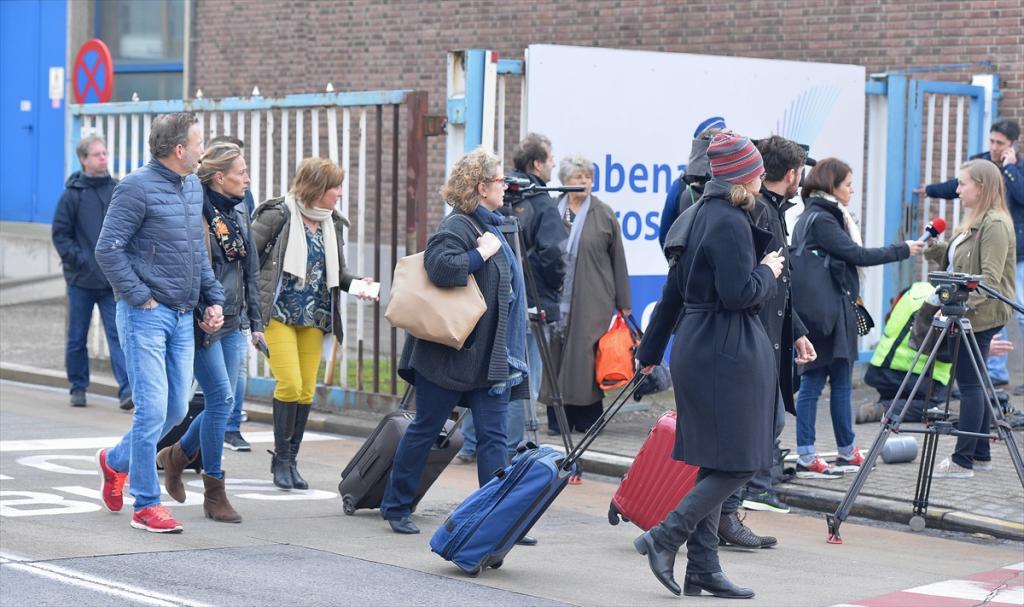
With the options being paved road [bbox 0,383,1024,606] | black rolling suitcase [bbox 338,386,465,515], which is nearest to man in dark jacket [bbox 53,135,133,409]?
paved road [bbox 0,383,1024,606]

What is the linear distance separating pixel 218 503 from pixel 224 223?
1395 mm

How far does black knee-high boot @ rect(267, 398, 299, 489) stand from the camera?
27.8 feet

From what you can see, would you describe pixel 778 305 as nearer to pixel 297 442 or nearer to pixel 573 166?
pixel 297 442

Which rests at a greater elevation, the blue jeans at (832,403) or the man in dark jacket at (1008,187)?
the man in dark jacket at (1008,187)

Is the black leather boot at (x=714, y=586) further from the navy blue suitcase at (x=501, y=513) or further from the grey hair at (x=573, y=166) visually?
the grey hair at (x=573, y=166)

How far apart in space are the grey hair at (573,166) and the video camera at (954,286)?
2937 mm

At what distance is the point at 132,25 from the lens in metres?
23.5

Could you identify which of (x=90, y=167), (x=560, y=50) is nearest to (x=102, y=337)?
(x=90, y=167)

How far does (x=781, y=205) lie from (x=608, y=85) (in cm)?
392

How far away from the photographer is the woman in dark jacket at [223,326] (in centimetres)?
754

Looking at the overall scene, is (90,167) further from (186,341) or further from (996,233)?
(996,233)

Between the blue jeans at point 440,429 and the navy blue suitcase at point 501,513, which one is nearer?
the navy blue suitcase at point 501,513

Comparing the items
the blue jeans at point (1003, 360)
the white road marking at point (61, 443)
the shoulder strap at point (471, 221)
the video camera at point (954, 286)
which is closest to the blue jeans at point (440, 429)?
the shoulder strap at point (471, 221)

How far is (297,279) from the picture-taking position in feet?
27.5
